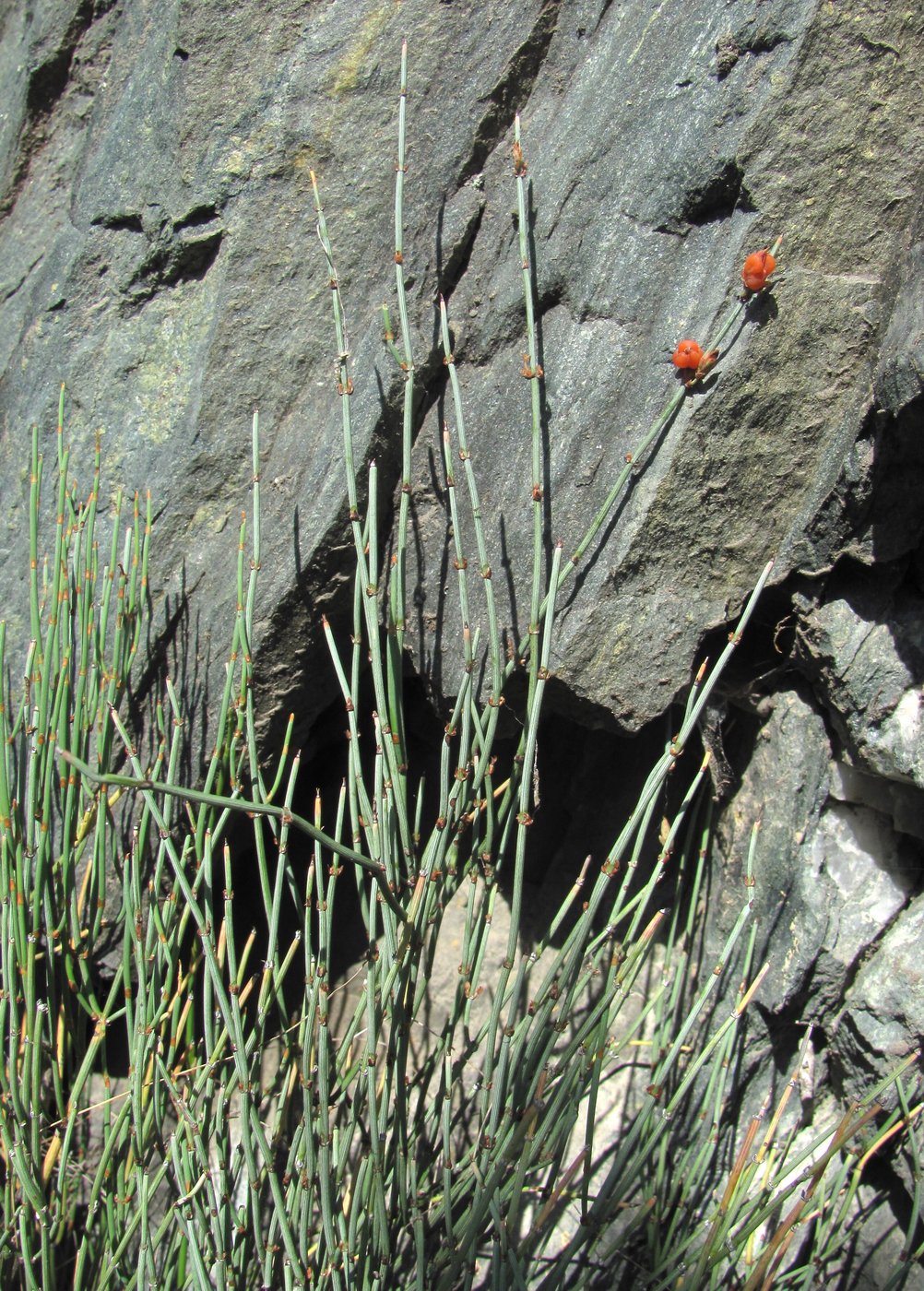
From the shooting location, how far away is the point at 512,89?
164 centimetres

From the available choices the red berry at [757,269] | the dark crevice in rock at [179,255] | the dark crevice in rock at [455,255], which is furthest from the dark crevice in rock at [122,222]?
the red berry at [757,269]

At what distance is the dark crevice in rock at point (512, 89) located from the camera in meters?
1.63

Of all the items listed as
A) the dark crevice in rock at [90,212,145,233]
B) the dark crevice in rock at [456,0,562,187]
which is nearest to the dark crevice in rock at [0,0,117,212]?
the dark crevice in rock at [90,212,145,233]

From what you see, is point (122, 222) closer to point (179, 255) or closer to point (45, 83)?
point (179, 255)

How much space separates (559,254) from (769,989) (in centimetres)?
117

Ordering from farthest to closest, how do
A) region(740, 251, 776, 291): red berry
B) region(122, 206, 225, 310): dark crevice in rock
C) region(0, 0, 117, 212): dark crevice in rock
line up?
region(0, 0, 117, 212): dark crevice in rock, region(122, 206, 225, 310): dark crevice in rock, region(740, 251, 776, 291): red berry

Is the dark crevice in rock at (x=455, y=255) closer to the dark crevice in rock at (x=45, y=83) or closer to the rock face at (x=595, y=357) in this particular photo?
the rock face at (x=595, y=357)

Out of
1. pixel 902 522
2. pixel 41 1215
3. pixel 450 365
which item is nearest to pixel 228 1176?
pixel 41 1215

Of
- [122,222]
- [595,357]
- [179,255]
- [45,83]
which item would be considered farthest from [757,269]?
[45,83]

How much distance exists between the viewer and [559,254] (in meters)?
1.59

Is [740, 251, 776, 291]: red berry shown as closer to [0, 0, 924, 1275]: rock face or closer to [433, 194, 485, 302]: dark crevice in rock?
[0, 0, 924, 1275]: rock face

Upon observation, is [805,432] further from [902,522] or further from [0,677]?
[0,677]

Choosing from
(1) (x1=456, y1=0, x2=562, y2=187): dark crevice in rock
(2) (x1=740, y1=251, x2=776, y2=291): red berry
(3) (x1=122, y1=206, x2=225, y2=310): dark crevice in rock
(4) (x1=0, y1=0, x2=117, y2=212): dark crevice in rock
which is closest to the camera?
(2) (x1=740, y1=251, x2=776, y2=291): red berry

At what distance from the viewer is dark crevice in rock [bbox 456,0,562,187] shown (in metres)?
1.63
